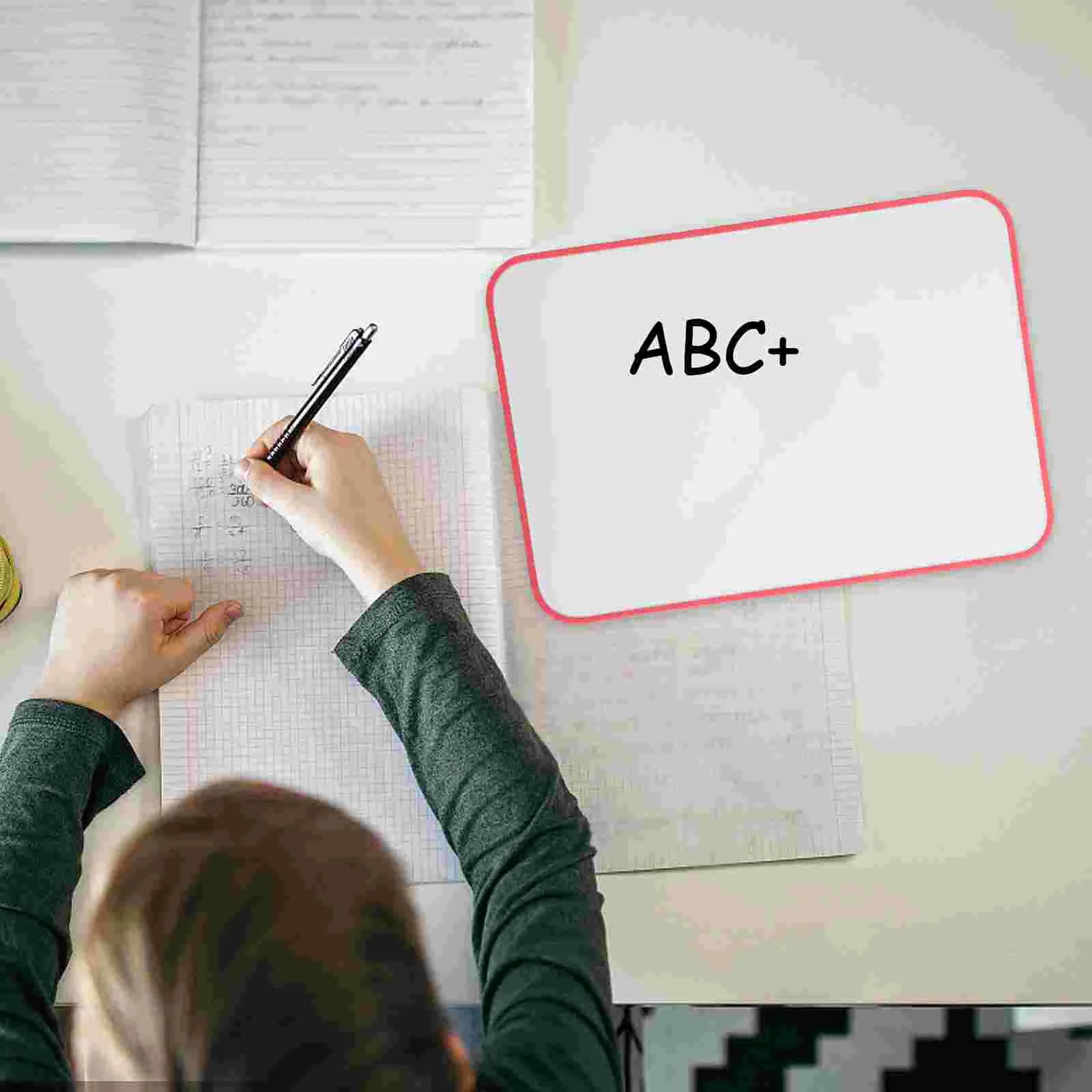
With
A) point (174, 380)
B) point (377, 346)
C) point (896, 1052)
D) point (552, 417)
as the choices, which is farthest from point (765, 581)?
point (896, 1052)

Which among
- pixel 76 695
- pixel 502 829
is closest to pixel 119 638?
pixel 76 695

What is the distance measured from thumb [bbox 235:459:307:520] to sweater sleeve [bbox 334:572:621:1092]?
82 millimetres

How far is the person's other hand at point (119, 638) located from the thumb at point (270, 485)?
7 centimetres

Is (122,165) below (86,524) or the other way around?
the other way around

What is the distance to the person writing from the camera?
1.31ft

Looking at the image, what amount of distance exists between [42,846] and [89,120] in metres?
0.43

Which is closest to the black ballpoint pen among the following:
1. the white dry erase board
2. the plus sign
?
the white dry erase board

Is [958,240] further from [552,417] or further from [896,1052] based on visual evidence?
[896,1052]

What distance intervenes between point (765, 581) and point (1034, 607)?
0.56ft

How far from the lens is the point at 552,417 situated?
0.71 meters

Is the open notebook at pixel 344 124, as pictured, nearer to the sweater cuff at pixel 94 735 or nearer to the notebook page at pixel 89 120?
the notebook page at pixel 89 120

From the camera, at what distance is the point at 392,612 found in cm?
65

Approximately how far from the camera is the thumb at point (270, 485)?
2.20ft

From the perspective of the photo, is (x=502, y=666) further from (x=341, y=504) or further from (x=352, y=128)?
(x=352, y=128)
